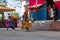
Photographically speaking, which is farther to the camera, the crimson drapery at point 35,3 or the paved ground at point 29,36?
the crimson drapery at point 35,3

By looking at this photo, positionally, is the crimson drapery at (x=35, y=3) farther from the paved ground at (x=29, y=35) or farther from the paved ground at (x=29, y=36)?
the paved ground at (x=29, y=36)

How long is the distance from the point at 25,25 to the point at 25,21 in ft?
0.97

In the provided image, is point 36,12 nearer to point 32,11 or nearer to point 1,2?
point 32,11

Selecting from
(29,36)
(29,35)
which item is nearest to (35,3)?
(29,35)

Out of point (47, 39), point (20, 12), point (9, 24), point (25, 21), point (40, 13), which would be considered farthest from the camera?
point (20, 12)

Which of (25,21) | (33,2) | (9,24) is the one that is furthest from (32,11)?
(25,21)

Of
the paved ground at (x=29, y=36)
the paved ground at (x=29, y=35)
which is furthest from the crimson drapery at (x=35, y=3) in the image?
the paved ground at (x=29, y=36)

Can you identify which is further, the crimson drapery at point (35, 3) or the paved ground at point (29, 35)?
the crimson drapery at point (35, 3)

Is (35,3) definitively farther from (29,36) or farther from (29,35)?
(29,36)

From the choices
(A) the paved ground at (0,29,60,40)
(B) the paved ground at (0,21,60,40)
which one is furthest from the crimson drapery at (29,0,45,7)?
(A) the paved ground at (0,29,60,40)

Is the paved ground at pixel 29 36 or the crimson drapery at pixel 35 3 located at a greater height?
the crimson drapery at pixel 35 3

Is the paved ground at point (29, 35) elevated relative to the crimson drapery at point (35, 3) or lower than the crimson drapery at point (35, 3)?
lower

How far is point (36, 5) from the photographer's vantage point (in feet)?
109

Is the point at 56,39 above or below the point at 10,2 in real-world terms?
below
